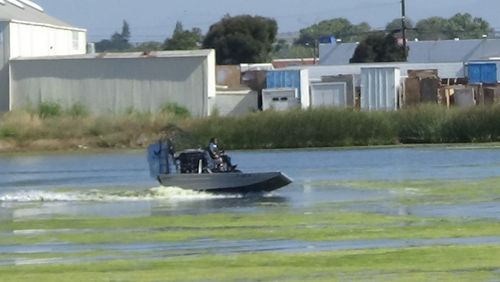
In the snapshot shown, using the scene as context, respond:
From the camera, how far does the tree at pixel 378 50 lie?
5837 inches

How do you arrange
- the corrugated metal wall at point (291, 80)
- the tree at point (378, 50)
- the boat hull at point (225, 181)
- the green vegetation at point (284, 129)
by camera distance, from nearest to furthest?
the boat hull at point (225, 181), the green vegetation at point (284, 129), the corrugated metal wall at point (291, 80), the tree at point (378, 50)

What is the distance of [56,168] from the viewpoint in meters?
71.8

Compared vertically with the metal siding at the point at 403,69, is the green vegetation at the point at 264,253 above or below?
below

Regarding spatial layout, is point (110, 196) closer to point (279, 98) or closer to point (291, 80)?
point (279, 98)

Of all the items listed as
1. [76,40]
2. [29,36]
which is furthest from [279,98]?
[76,40]

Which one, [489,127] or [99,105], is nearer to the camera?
[489,127]

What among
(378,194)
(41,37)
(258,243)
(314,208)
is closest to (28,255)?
(258,243)

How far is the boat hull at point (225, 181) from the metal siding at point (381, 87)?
1971 inches

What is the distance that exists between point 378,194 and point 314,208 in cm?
528

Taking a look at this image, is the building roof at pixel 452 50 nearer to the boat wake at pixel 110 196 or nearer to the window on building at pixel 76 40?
the window on building at pixel 76 40

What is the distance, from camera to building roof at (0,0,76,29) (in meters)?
103

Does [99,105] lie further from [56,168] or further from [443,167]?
[443,167]

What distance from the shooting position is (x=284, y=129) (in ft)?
278

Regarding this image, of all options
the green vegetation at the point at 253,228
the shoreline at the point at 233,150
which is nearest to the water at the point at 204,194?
the shoreline at the point at 233,150
